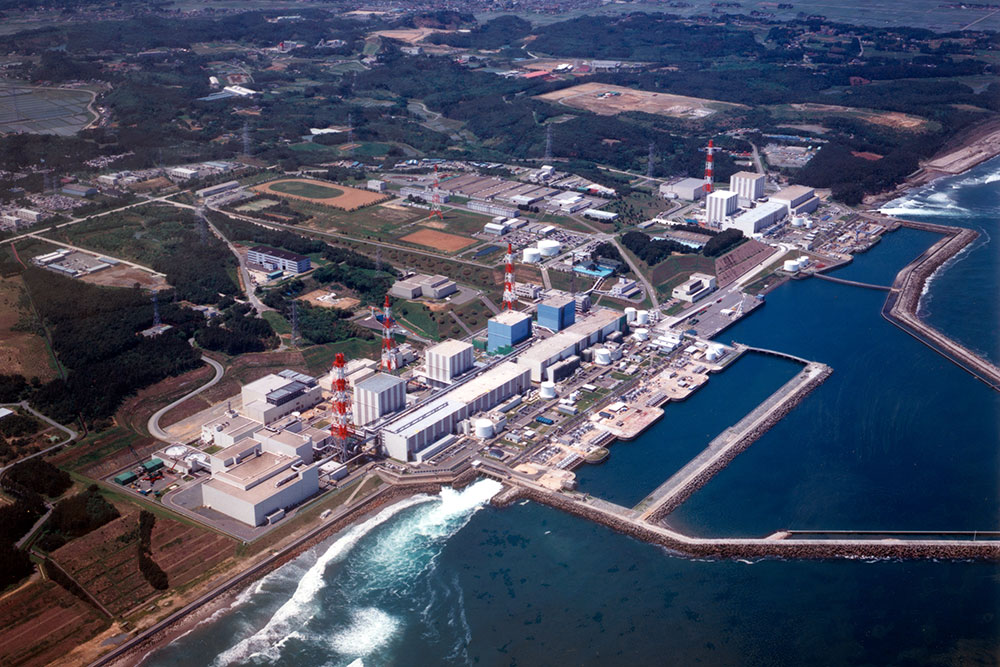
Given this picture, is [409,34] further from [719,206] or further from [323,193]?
[719,206]

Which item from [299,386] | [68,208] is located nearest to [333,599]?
[299,386]

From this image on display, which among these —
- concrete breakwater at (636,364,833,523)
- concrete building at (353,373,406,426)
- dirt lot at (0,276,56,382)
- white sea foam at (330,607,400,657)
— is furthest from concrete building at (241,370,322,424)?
concrete breakwater at (636,364,833,523)

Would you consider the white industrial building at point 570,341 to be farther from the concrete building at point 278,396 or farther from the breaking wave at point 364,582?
the concrete building at point 278,396

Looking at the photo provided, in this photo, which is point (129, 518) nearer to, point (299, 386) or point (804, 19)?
point (299, 386)

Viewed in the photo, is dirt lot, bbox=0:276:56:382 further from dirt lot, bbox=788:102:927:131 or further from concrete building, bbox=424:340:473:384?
dirt lot, bbox=788:102:927:131

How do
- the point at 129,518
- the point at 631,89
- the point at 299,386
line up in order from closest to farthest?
1. the point at 129,518
2. the point at 299,386
3. the point at 631,89

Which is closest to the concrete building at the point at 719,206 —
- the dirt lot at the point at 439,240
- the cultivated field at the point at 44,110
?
the dirt lot at the point at 439,240

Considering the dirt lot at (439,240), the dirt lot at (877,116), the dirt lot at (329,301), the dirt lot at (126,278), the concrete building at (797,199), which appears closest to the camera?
the dirt lot at (329,301)
